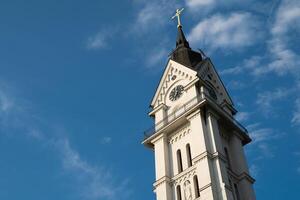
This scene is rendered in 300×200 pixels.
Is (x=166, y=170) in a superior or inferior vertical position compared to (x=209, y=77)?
inferior

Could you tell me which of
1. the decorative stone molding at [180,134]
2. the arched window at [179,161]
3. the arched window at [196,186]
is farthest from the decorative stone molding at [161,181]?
the decorative stone molding at [180,134]

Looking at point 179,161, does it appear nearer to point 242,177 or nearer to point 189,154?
point 189,154

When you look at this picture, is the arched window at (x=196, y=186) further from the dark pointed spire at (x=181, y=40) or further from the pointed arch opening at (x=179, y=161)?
the dark pointed spire at (x=181, y=40)

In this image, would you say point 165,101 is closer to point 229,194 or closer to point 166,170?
point 166,170

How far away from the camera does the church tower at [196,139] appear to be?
39281 mm

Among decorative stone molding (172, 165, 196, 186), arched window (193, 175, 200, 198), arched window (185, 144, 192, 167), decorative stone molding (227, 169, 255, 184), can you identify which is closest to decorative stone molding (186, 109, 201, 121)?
arched window (185, 144, 192, 167)

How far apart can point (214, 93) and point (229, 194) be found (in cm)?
1305

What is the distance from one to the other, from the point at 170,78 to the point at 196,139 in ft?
33.9

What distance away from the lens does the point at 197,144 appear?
4097cm

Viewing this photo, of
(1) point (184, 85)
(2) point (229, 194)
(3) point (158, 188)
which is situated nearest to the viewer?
(2) point (229, 194)

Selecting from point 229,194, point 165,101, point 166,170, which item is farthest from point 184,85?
point 229,194

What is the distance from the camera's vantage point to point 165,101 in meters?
48.5

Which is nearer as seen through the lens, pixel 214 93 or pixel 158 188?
pixel 158 188

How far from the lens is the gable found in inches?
1894
